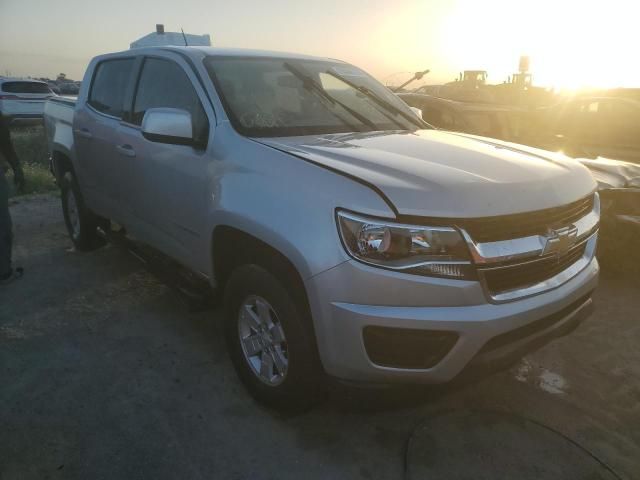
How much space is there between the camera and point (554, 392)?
9.39ft

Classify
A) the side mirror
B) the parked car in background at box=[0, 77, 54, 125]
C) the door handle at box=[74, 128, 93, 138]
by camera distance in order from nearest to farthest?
the side mirror, the door handle at box=[74, 128, 93, 138], the parked car in background at box=[0, 77, 54, 125]

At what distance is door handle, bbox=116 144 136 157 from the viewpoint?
3428 millimetres

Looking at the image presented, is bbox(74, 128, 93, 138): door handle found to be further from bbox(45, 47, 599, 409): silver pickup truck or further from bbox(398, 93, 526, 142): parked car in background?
bbox(398, 93, 526, 142): parked car in background

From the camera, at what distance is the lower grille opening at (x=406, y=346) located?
192cm

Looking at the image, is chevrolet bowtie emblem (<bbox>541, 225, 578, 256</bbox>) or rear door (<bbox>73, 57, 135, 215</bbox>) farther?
rear door (<bbox>73, 57, 135, 215</bbox>)

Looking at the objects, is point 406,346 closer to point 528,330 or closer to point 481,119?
point 528,330

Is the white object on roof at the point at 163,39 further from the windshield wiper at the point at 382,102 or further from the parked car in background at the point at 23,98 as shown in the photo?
the parked car in background at the point at 23,98

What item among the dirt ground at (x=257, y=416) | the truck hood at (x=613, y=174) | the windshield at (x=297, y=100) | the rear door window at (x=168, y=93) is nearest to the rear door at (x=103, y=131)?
the rear door window at (x=168, y=93)

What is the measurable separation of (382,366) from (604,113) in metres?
5.36

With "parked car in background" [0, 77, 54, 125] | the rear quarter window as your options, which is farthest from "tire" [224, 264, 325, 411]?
the rear quarter window

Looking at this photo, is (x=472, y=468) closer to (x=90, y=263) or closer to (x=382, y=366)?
(x=382, y=366)

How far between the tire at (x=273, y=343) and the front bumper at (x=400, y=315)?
0.47 ft

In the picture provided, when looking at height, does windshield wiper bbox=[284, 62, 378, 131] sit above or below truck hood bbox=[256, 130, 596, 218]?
above

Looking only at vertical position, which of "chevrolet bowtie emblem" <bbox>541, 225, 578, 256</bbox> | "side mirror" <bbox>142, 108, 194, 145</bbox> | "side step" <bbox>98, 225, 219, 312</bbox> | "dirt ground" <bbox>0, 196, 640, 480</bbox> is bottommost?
"dirt ground" <bbox>0, 196, 640, 480</bbox>
